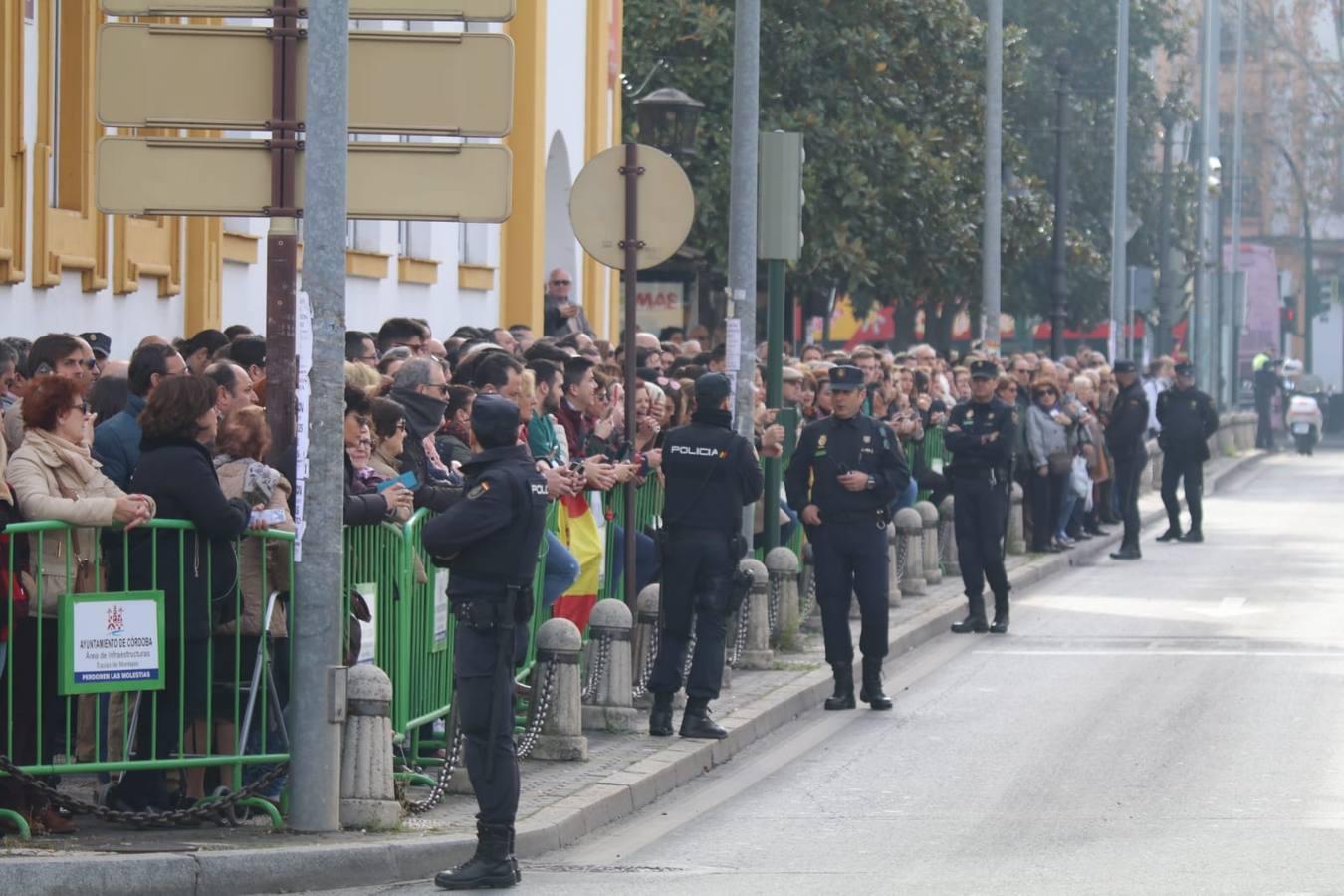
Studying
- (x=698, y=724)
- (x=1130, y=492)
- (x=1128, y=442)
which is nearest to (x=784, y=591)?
(x=698, y=724)

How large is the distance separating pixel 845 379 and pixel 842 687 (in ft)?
5.48

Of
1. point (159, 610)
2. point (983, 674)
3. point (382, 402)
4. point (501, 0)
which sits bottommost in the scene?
A: point (983, 674)

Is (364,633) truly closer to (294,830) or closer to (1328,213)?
(294,830)

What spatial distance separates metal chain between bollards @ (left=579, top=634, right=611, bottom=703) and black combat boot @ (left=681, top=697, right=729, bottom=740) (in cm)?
43

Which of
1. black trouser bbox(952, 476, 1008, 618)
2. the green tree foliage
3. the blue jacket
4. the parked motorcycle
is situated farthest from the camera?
the parked motorcycle

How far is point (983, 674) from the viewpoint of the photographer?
1628 cm

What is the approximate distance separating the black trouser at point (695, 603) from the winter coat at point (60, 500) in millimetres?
3820

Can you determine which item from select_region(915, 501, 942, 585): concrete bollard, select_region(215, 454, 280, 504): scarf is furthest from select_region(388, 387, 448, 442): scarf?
select_region(915, 501, 942, 585): concrete bollard

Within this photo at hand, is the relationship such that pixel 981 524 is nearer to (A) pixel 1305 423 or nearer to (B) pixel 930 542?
(B) pixel 930 542

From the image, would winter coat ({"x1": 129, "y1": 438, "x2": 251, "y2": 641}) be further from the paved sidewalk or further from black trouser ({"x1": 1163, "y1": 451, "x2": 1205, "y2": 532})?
black trouser ({"x1": 1163, "y1": 451, "x2": 1205, "y2": 532})

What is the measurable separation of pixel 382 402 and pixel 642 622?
314cm

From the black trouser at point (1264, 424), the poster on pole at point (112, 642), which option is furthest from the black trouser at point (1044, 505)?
the black trouser at point (1264, 424)

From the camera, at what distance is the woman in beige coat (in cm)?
902

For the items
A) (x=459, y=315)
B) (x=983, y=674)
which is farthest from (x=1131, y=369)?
(x=983, y=674)
